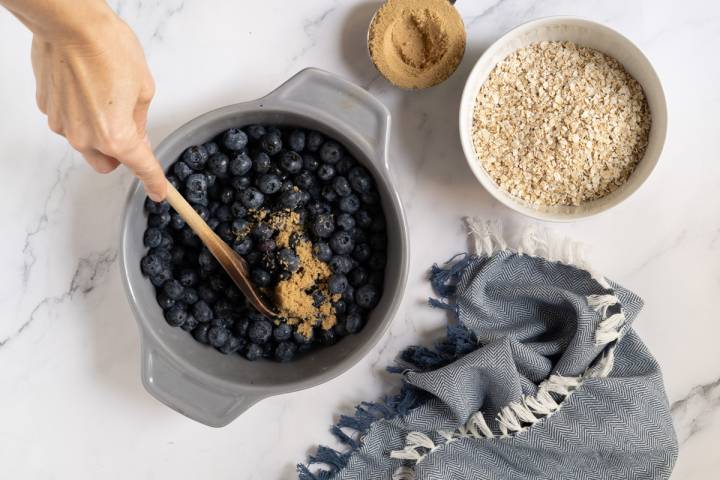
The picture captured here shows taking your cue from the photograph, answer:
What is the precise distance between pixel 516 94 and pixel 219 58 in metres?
0.55

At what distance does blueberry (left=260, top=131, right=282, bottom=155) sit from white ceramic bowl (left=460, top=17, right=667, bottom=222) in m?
0.32

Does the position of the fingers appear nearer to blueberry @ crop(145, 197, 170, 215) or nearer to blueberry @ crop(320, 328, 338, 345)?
blueberry @ crop(145, 197, 170, 215)

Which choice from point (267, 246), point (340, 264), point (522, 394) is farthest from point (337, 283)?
point (522, 394)

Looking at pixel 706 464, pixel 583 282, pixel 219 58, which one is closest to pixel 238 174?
pixel 219 58

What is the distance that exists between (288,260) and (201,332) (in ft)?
0.69

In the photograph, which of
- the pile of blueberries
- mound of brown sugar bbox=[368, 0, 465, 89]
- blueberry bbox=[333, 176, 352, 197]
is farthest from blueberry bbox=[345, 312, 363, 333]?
mound of brown sugar bbox=[368, 0, 465, 89]

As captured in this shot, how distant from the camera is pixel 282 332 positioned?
1.16 meters

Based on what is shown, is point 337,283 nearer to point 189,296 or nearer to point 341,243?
point 341,243

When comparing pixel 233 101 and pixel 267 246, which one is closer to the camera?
pixel 267 246

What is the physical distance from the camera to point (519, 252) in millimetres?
1259

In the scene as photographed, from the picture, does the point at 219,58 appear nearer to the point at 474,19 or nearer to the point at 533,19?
the point at 474,19

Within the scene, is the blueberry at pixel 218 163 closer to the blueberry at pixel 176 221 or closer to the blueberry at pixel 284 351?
the blueberry at pixel 176 221

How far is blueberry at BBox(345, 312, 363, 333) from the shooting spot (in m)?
1.16

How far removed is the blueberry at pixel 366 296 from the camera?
45.8 inches
